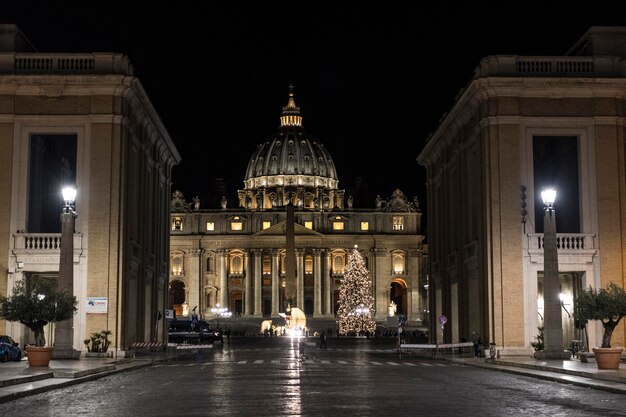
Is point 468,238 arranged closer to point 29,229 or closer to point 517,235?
point 517,235

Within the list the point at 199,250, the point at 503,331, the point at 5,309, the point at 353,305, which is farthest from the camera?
the point at 199,250

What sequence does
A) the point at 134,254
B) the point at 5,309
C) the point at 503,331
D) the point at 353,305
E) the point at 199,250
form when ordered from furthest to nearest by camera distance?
the point at 199,250 < the point at 353,305 < the point at 134,254 < the point at 503,331 < the point at 5,309

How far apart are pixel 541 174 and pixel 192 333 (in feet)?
159

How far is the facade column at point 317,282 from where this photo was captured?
18950cm

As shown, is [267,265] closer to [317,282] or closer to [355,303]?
[317,282]

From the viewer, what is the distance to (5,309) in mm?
39406

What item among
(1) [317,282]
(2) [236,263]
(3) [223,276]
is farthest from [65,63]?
(2) [236,263]

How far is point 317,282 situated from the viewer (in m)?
190

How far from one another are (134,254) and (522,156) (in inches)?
879

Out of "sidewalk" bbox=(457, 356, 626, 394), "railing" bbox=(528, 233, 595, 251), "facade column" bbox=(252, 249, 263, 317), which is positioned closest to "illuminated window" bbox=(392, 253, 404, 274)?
"facade column" bbox=(252, 249, 263, 317)

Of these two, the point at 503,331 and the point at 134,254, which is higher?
the point at 134,254

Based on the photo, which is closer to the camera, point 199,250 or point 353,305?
point 353,305

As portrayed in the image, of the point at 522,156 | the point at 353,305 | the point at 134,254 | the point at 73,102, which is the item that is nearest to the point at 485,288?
the point at 522,156

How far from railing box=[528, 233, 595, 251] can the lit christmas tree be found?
282 ft
